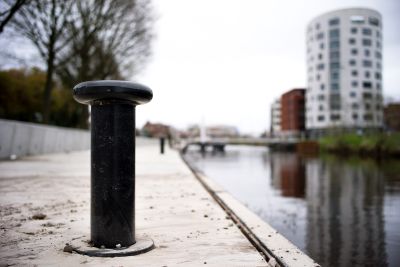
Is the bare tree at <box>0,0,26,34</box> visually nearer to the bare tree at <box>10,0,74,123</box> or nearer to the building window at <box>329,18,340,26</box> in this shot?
the bare tree at <box>10,0,74,123</box>

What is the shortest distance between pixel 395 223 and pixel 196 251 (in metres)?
4.75

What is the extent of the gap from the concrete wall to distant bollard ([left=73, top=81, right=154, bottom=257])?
44.3 ft

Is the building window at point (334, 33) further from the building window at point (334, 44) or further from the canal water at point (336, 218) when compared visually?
the canal water at point (336, 218)

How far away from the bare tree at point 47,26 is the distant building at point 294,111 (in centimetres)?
7284

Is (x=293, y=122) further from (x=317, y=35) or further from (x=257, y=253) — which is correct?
(x=257, y=253)

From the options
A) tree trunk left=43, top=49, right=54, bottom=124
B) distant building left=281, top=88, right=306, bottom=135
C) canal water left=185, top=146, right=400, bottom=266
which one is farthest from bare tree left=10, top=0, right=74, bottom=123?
distant building left=281, top=88, right=306, bottom=135

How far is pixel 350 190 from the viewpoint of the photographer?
12.0 m

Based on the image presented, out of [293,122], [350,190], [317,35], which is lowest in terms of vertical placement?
[350,190]

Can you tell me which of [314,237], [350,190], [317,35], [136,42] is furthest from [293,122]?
[314,237]

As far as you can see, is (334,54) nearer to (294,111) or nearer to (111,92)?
(294,111)

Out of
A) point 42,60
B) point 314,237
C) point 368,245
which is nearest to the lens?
point 368,245

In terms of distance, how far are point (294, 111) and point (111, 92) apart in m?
90.5

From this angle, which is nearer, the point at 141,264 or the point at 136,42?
the point at 141,264

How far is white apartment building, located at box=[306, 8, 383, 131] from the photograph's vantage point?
249 ft
